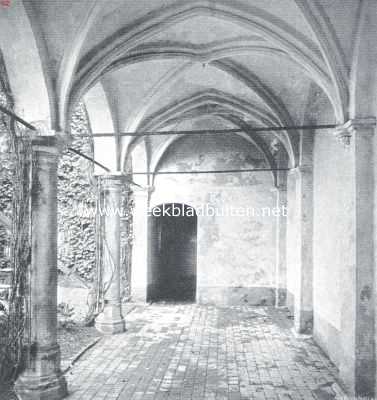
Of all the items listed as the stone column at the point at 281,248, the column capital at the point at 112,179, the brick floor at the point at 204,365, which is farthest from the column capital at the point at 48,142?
the stone column at the point at 281,248

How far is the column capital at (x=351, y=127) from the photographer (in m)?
5.65

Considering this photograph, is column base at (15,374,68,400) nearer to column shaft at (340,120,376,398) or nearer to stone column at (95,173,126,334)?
stone column at (95,173,126,334)

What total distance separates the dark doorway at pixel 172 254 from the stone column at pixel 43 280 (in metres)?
7.81

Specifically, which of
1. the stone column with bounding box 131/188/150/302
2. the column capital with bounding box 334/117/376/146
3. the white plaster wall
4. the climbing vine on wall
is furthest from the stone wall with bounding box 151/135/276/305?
the climbing vine on wall

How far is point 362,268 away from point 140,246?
28.6 feet

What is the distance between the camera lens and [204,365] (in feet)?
23.4

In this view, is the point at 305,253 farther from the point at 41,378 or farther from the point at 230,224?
the point at 41,378

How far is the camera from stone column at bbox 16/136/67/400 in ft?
18.6

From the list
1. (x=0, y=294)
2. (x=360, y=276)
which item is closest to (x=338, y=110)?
(x=360, y=276)

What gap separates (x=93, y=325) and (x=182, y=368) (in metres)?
3.47

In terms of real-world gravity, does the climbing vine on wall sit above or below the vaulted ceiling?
below

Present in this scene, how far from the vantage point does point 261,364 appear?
7215 mm

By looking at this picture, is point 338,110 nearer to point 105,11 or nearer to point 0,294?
point 105,11

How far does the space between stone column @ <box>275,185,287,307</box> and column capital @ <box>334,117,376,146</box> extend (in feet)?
23.0
